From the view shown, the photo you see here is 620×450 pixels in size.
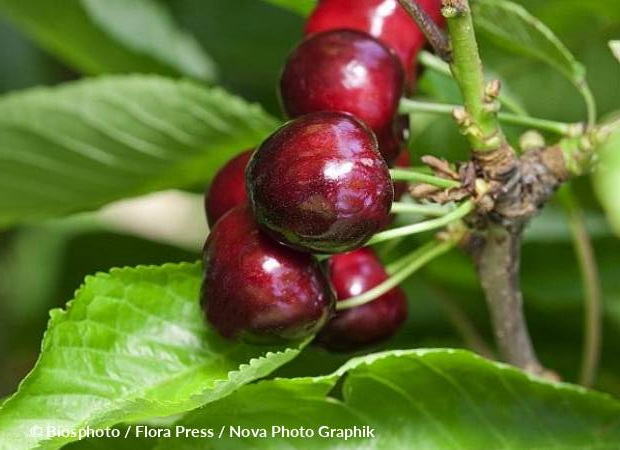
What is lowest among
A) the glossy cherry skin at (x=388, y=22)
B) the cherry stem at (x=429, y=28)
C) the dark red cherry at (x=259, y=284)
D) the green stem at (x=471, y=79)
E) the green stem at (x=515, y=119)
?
the dark red cherry at (x=259, y=284)

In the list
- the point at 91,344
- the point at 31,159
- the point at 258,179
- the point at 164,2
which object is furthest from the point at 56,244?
the point at 258,179

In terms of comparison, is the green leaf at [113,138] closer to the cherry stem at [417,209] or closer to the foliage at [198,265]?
the foliage at [198,265]

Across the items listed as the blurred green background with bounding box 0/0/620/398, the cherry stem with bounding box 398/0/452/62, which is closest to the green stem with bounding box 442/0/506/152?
the cherry stem with bounding box 398/0/452/62

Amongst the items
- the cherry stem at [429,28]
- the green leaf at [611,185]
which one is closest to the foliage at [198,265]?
the green leaf at [611,185]

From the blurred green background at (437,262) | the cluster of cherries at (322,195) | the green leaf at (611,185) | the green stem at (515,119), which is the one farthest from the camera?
the blurred green background at (437,262)

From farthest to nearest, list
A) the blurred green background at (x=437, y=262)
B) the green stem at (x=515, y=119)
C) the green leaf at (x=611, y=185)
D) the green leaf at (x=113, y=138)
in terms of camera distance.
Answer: the blurred green background at (x=437, y=262) → the green leaf at (x=113, y=138) → the green stem at (x=515, y=119) → the green leaf at (x=611, y=185)

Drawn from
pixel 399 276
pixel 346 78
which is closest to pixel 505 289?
pixel 399 276
